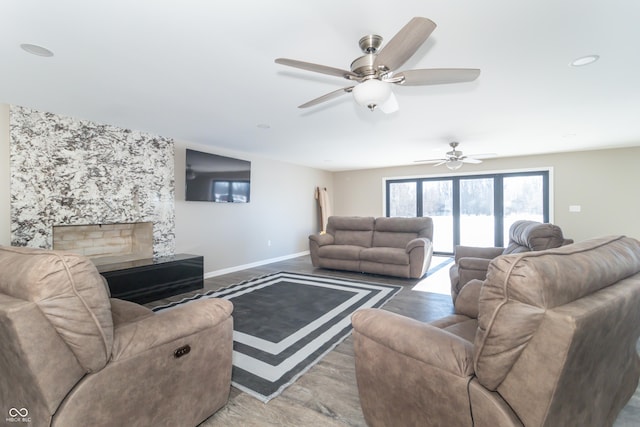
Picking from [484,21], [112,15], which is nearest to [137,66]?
[112,15]

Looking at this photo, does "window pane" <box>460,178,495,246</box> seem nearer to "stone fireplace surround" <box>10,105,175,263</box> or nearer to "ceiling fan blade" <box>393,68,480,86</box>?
"ceiling fan blade" <box>393,68,480,86</box>

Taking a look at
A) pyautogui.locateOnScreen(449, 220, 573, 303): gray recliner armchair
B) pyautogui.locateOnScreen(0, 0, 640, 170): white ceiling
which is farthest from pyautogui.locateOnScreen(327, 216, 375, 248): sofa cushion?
pyautogui.locateOnScreen(449, 220, 573, 303): gray recliner armchair

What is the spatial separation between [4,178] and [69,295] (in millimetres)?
3030

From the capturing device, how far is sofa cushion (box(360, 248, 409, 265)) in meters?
4.75

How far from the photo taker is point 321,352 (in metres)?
2.36

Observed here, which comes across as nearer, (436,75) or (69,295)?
(69,295)

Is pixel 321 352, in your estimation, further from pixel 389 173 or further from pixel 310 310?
pixel 389 173

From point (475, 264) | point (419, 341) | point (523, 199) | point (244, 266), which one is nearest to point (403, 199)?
point (523, 199)

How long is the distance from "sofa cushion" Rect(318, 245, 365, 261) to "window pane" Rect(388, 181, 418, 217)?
275 centimetres

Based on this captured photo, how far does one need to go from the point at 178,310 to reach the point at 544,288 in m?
1.58

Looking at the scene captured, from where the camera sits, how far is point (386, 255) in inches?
191

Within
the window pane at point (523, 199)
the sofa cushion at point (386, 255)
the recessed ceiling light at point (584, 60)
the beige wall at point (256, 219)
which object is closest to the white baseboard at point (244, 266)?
the beige wall at point (256, 219)

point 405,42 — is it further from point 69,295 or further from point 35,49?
point 35,49

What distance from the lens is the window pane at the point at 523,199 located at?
615cm
